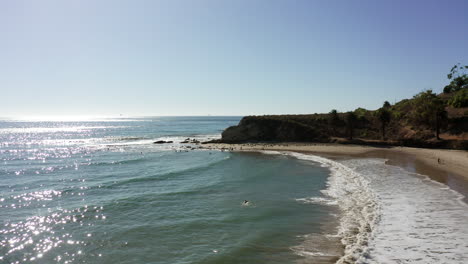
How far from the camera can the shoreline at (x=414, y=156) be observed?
1125 inches

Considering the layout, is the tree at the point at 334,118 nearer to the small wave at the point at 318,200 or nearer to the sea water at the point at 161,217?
the sea water at the point at 161,217

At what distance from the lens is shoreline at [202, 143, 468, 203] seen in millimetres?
28562

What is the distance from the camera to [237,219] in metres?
18.6

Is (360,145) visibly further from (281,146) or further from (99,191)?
(99,191)

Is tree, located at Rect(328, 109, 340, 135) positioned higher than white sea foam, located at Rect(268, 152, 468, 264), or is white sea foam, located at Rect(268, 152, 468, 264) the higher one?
tree, located at Rect(328, 109, 340, 135)

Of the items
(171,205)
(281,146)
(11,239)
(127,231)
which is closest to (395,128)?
(281,146)

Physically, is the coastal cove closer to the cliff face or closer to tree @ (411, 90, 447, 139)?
tree @ (411, 90, 447, 139)

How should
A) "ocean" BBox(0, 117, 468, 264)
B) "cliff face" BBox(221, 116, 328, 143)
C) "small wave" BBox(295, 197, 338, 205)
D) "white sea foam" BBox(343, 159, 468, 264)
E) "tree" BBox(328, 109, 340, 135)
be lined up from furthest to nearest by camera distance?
"cliff face" BBox(221, 116, 328, 143), "tree" BBox(328, 109, 340, 135), "small wave" BBox(295, 197, 338, 205), "ocean" BBox(0, 117, 468, 264), "white sea foam" BBox(343, 159, 468, 264)

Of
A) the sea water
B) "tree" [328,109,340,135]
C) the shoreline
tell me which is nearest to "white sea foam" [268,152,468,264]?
the sea water

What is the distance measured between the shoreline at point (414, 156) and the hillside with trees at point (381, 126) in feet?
16.1

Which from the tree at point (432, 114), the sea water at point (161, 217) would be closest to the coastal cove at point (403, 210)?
the sea water at point (161, 217)

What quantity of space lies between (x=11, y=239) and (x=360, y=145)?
5687cm

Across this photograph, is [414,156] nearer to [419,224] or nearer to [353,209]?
[353,209]

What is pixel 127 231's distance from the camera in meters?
17.1
